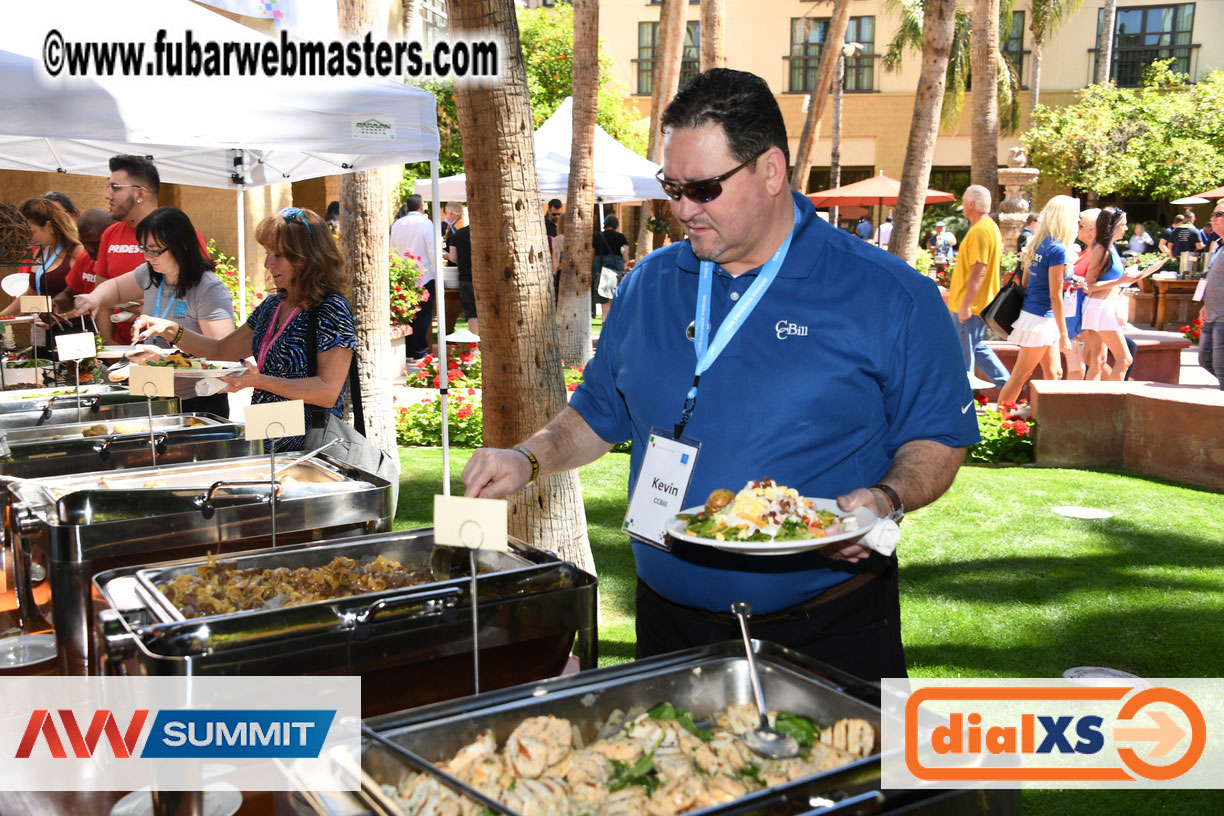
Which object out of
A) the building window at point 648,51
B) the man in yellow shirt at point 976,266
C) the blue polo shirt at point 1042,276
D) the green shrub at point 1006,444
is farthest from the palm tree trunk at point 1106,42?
the green shrub at point 1006,444

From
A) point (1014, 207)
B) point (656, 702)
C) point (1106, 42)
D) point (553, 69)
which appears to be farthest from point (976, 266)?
point (1106, 42)

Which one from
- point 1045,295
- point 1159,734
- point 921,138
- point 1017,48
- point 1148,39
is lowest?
point 1159,734

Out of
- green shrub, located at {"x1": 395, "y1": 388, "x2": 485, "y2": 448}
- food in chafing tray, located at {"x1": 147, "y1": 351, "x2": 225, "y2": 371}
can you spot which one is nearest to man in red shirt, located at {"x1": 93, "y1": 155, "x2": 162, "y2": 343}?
food in chafing tray, located at {"x1": 147, "y1": 351, "x2": 225, "y2": 371}

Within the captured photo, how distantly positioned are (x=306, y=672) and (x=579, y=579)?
57cm

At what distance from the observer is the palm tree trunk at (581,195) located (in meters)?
10.6

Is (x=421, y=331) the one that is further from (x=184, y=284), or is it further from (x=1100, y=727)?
(x=1100, y=727)

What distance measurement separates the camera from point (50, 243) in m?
6.86

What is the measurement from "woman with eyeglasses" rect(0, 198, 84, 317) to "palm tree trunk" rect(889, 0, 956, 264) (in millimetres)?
6768

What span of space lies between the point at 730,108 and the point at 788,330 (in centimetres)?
45

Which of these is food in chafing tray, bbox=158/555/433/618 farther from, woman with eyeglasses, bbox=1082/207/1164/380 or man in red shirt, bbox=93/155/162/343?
woman with eyeglasses, bbox=1082/207/1164/380

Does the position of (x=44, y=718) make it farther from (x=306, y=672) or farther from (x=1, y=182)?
(x=1, y=182)

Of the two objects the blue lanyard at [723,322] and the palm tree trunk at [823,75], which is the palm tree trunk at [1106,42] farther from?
the blue lanyard at [723,322]

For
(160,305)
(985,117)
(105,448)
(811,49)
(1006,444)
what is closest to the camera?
(105,448)

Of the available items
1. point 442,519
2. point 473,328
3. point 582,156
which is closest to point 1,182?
point 473,328
